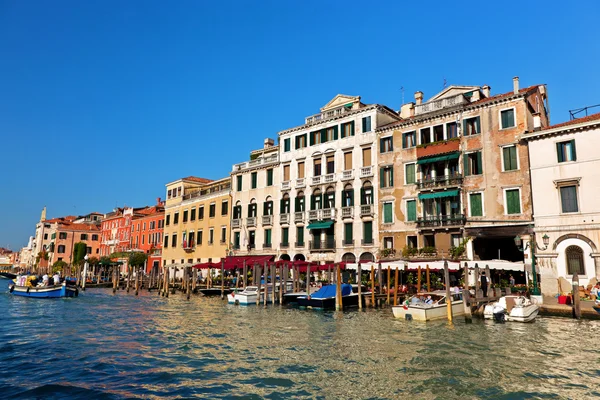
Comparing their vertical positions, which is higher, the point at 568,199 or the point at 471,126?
the point at 471,126

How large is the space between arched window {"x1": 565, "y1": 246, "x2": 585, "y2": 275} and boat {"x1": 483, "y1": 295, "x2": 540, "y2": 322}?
573cm

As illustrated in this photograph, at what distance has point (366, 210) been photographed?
105 ft

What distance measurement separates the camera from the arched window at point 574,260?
22.9 meters

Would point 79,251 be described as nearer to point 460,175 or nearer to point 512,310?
point 460,175

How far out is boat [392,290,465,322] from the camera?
19047 mm

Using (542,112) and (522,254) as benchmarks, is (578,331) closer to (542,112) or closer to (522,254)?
(522,254)

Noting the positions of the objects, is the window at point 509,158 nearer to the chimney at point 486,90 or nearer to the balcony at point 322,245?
the chimney at point 486,90

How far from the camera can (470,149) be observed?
2745 centimetres

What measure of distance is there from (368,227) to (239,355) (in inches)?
797

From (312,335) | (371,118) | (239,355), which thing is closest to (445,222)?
(371,118)

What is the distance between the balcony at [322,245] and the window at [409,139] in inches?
343

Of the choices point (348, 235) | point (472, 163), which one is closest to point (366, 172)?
point (348, 235)

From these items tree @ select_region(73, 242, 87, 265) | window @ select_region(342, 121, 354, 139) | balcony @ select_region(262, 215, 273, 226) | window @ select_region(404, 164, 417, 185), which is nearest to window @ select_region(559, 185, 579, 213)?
window @ select_region(404, 164, 417, 185)

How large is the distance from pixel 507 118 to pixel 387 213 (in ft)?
31.4
